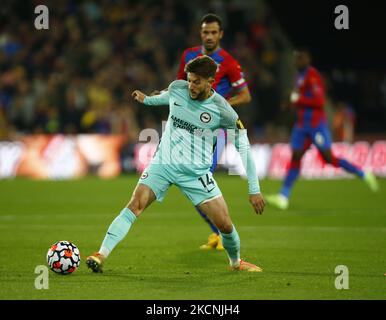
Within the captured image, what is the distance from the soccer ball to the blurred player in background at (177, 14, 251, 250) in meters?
2.44

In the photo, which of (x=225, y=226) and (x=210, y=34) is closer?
(x=225, y=226)

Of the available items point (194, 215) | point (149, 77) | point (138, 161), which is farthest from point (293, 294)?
point (149, 77)

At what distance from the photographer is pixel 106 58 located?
25.0 m

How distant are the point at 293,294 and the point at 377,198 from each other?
992 centimetres

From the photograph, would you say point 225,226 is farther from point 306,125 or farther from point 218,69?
point 306,125

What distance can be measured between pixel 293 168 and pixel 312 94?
1.35m

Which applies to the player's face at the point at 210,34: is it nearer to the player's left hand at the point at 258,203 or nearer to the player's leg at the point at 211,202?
the player's leg at the point at 211,202

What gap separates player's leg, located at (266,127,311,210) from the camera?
49.8ft

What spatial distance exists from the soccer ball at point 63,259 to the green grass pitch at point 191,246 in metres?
0.10

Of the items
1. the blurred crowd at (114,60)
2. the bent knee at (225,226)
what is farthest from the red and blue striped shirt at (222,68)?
the blurred crowd at (114,60)

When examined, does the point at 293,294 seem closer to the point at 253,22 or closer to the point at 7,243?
the point at 7,243

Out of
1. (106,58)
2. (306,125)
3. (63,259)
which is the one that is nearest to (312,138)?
(306,125)

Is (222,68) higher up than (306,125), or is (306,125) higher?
(222,68)

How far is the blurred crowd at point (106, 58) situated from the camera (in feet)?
76.5
